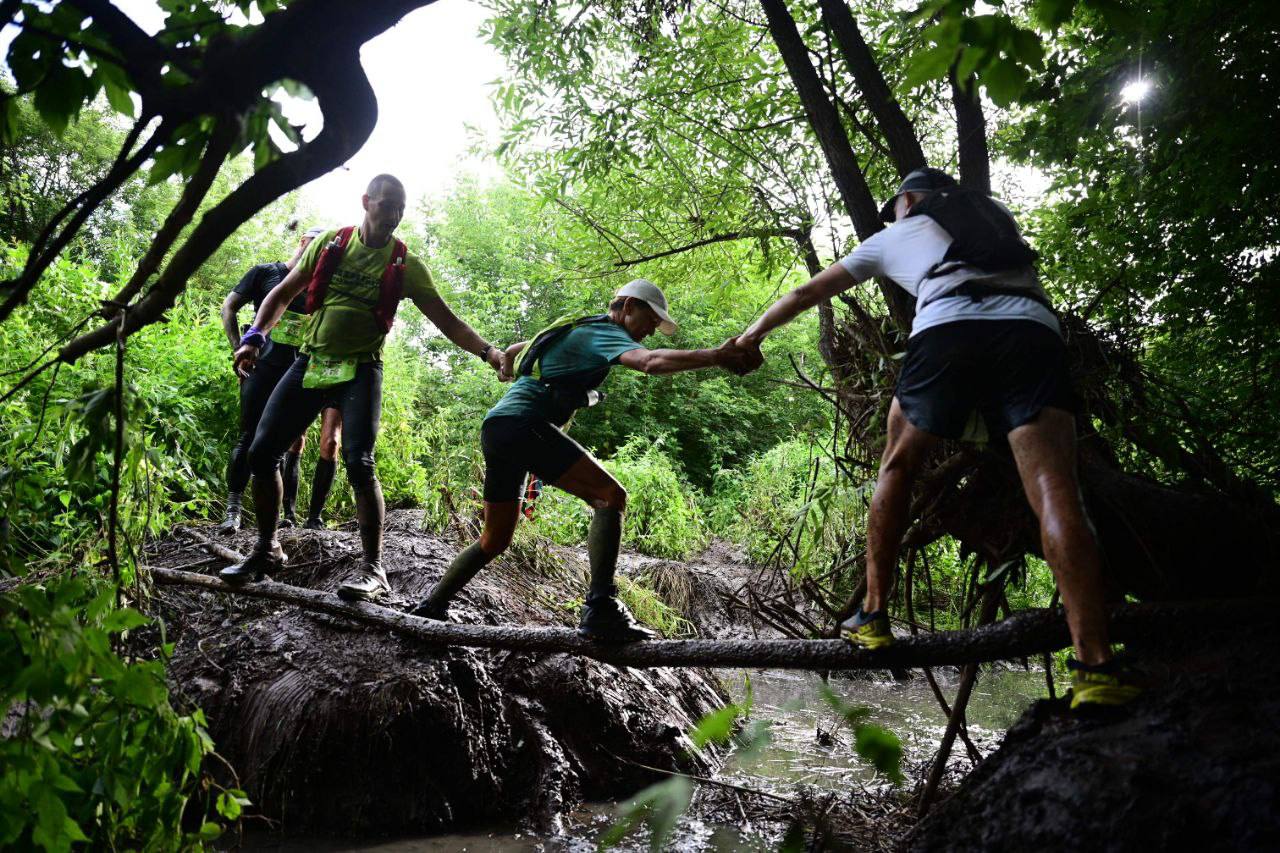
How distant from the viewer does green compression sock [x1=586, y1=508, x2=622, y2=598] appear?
338 cm

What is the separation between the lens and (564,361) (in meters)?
3.50

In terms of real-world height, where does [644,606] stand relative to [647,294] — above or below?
below

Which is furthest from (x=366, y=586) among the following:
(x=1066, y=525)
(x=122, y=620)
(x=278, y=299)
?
(x=1066, y=525)

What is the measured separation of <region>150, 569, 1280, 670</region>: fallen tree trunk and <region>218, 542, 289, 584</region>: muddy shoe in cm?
77

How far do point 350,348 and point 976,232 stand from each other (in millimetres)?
3164

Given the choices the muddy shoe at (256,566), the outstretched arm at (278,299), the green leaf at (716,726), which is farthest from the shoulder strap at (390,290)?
the green leaf at (716,726)

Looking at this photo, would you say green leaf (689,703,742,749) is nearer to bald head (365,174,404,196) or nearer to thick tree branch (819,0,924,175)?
thick tree branch (819,0,924,175)

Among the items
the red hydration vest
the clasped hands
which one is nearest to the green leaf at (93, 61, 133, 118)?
the clasped hands

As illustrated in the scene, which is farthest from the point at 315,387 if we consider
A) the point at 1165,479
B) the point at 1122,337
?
the point at 1165,479

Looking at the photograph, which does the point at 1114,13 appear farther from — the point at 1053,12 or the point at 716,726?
the point at 716,726

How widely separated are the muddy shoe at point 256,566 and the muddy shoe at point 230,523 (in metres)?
0.86

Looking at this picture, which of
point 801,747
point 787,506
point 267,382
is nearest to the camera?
point 801,747

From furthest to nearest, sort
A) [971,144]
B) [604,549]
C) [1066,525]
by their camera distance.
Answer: [971,144] < [604,549] < [1066,525]

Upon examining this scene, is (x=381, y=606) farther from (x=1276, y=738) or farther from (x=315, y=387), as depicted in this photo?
(x=1276, y=738)
